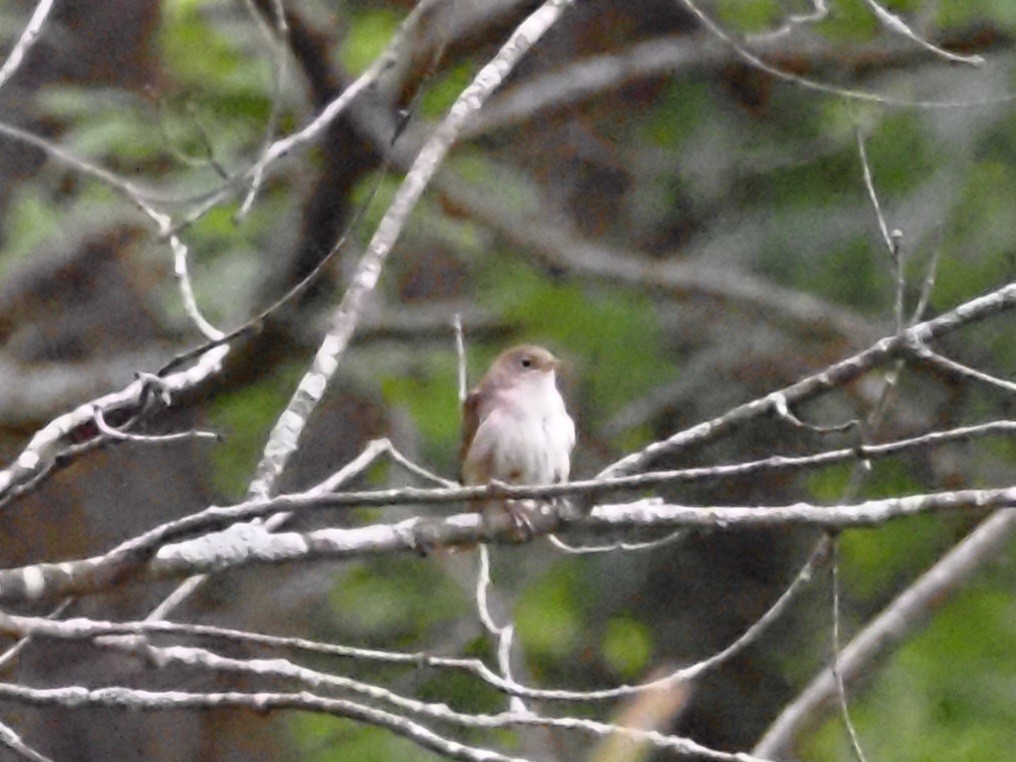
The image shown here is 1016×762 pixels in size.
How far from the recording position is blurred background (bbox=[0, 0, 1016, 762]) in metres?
7.28

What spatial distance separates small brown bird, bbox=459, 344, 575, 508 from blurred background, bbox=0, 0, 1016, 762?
839 mm

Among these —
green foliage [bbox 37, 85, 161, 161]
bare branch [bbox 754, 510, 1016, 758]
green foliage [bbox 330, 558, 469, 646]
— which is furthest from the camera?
green foliage [bbox 330, 558, 469, 646]

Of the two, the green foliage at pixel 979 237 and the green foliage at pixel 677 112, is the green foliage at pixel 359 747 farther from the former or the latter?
the green foliage at pixel 677 112

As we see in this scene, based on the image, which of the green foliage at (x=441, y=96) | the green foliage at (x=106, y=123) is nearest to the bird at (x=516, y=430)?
the green foliage at (x=441, y=96)

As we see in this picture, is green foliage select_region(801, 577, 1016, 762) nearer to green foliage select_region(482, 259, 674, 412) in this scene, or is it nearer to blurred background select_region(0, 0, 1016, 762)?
blurred background select_region(0, 0, 1016, 762)

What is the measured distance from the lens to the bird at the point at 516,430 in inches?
226

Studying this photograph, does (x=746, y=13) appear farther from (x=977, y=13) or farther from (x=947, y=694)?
(x=947, y=694)

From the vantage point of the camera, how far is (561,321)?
297 inches

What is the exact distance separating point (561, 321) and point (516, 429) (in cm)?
184

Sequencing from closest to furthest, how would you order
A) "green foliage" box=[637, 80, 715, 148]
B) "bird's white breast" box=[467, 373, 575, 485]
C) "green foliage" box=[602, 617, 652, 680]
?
1. "bird's white breast" box=[467, 373, 575, 485]
2. "green foliage" box=[637, 80, 715, 148]
3. "green foliage" box=[602, 617, 652, 680]

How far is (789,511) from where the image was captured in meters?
3.55

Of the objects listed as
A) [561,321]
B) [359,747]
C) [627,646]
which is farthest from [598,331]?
[359,747]

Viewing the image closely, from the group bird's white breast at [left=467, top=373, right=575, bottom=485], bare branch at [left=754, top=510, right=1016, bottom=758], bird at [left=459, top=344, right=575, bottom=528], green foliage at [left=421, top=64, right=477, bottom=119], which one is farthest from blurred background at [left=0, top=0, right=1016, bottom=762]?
bird's white breast at [left=467, top=373, right=575, bottom=485]

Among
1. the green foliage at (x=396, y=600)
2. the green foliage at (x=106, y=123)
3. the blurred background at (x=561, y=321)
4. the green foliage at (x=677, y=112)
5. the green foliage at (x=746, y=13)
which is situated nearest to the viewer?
the green foliage at (x=106, y=123)
